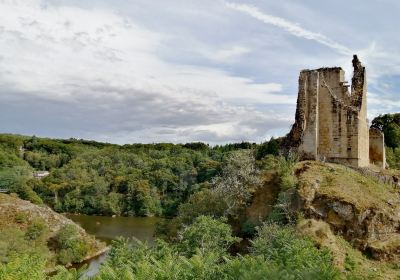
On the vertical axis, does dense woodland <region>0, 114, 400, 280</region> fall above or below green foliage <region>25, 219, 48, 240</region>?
above

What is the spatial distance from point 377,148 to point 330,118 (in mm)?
6488

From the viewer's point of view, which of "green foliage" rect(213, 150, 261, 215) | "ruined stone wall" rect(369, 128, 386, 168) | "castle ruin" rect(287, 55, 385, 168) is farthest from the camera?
"ruined stone wall" rect(369, 128, 386, 168)

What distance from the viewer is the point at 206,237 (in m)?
20.5

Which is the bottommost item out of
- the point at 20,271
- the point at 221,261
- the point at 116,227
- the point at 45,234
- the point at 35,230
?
the point at 116,227

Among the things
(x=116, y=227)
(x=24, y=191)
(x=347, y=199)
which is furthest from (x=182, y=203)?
(x=347, y=199)

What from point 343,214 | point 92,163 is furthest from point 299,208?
point 92,163

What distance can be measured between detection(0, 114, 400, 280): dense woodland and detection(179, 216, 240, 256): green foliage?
0.15 feet

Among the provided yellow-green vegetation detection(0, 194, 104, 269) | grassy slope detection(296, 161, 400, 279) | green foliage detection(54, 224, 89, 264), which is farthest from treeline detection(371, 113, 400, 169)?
yellow-green vegetation detection(0, 194, 104, 269)

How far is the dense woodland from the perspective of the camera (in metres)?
15.0

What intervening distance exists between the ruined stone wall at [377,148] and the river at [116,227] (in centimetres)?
2441

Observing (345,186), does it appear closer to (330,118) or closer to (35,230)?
(330,118)

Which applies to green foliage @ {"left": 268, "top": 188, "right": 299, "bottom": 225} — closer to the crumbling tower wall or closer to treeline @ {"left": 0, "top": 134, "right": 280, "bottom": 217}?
the crumbling tower wall

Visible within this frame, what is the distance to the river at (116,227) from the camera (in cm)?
5221

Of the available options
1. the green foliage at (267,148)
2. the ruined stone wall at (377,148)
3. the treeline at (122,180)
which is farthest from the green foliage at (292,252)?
the treeline at (122,180)
